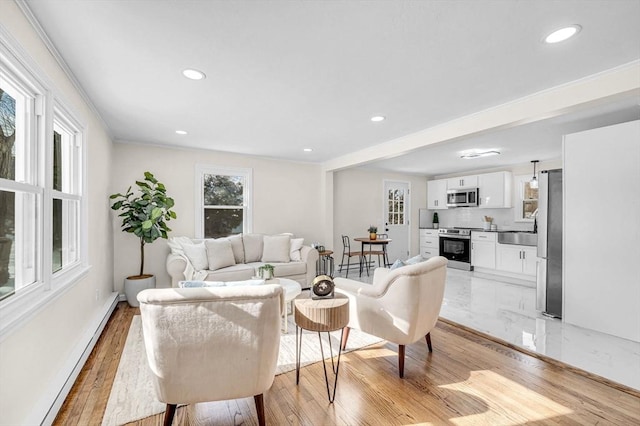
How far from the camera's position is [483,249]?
6.25 m

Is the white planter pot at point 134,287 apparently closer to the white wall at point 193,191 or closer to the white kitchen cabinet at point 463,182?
the white wall at point 193,191

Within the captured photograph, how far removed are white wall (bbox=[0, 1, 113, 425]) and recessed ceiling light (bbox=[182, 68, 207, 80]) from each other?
0.85 m

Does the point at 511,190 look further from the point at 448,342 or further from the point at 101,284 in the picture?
the point at 101,284

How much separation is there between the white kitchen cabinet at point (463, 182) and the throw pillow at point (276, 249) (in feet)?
15.4

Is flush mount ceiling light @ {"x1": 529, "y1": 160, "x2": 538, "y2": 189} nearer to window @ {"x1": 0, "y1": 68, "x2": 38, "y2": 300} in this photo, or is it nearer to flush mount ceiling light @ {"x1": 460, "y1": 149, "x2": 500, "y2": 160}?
flush mount ceiling light @ {"x1": 460, "y1": 149, "x2": 500, "y2": 160}

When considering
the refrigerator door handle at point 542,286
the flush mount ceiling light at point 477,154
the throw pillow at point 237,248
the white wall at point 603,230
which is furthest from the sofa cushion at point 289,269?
the flush mount ceiling light at point 477,154

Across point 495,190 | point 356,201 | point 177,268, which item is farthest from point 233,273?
point 495,190

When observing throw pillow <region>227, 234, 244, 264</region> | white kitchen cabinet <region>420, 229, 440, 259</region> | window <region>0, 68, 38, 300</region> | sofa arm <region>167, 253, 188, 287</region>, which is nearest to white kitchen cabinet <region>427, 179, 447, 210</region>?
white kitchen cabinet <region>420, 229, 440, 259</region>

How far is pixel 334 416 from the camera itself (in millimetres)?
1836

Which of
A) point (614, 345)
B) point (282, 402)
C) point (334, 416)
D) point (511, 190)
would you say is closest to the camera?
point (334, 416)

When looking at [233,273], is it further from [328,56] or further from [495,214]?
[495,214]

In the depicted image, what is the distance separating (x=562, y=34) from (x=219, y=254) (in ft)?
13.9

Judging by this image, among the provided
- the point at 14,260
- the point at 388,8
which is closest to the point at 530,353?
the point at 388,8

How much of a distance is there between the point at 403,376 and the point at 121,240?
427cm
